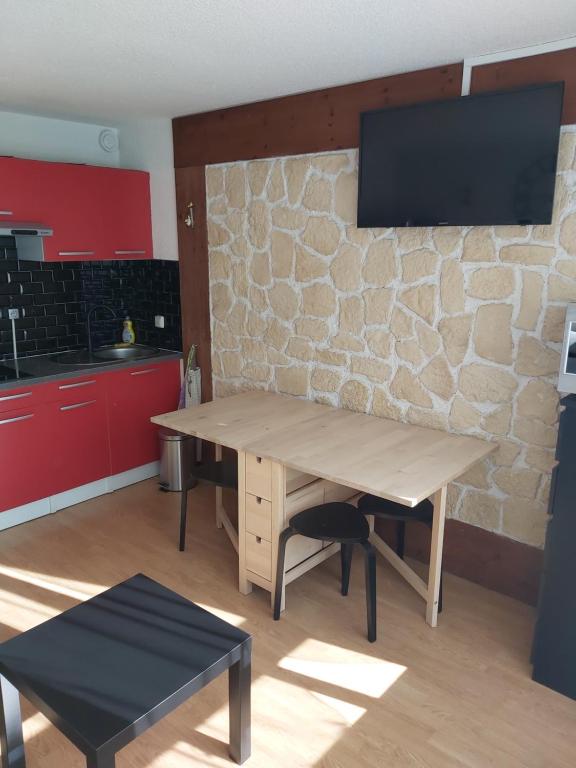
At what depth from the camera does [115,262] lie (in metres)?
4.35

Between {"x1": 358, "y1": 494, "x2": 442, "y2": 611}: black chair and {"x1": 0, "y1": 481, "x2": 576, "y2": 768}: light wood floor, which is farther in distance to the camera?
{"x1": 358, "y1": 494, "x2": 442, "y2": 611}: black chair

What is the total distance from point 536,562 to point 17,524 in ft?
9.24

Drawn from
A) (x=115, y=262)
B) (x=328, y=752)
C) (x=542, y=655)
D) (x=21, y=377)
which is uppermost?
(x=115, y=262)

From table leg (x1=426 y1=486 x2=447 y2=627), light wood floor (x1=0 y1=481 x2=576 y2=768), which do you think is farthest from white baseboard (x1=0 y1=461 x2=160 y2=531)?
table leg (x1=426 y1=486 x2=447 y2=627)

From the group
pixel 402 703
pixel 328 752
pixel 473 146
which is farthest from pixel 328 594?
pixel 473 146

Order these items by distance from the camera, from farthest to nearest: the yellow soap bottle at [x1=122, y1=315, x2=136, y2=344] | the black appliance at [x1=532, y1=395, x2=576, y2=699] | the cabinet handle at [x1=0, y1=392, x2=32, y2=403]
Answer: the yellow soap bottle at [x1=122, y1=315, x2=136, y2=344] < the cabinet handle at [x1=0, y1=392, x2=32, y2=403] < the black appliance at [x1=532, y1=395, x2=576, y2=699]

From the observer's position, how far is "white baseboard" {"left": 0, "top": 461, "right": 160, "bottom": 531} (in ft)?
11.6

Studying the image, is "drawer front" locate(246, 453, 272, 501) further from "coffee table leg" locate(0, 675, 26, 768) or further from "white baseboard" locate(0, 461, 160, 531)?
"white baseboard" locate(0, 461, 160, 531)

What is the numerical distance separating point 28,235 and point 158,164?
3.24 ft

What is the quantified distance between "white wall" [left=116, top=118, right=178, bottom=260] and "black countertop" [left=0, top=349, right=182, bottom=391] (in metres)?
0.72

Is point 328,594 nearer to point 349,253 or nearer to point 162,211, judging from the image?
point 349,253

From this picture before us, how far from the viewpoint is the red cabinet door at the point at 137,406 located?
12.8ft

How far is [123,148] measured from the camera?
4.25 meters

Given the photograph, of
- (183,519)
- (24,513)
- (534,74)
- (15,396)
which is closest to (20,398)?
(15,396)
